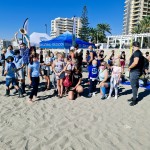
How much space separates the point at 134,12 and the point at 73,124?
4693 inches

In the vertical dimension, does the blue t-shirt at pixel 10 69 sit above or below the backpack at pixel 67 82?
above

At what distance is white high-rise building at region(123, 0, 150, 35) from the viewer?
112 meters

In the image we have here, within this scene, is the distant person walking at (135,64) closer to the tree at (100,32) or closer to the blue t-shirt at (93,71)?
the blue t-shirt at (93,71)

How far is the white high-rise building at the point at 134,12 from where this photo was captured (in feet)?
366

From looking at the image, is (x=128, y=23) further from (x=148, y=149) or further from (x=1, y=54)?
(x=148, y=149)

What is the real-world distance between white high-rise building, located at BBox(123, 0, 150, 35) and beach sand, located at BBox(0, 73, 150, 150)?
11056 cm

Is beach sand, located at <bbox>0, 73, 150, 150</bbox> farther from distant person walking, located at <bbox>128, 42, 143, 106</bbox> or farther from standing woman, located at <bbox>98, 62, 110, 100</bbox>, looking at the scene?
distant person walking, located at <bbox>128, 42, 143, 106</bbox>

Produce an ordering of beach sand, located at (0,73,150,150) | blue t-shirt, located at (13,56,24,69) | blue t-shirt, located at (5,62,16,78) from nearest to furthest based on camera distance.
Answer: beach sand, located at (0,73,150,150) < blue t-shirt, located at (5,62,16,78) < blue t-shirt, located at (13,56,24,69)

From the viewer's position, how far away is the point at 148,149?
14.2 feet

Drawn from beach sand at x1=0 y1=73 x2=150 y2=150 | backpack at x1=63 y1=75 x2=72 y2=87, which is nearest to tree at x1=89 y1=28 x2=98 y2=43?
backpack at x1=63 y1=75 x2=72 y2=87

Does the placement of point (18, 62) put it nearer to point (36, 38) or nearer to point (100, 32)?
point (36, 38)

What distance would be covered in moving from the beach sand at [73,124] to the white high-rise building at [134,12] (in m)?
111

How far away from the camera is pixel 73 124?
5512 mm

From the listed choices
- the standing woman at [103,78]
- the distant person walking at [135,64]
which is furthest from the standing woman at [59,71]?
the distant person walking at [135,64]
